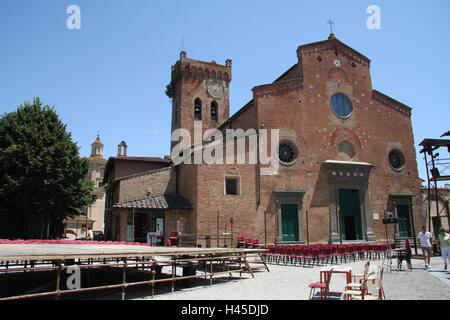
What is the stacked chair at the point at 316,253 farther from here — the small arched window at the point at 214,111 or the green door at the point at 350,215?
the small arched window at the point at 214,111

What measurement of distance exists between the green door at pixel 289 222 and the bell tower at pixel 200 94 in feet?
52.8

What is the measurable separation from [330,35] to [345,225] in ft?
52.4

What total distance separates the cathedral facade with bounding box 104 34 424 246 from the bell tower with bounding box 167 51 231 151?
7458mm

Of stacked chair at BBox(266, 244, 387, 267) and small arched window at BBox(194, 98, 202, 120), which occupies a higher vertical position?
small arched window at BBox(194, 98, 202, 120)

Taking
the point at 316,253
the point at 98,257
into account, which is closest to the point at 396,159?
the point at 316,253

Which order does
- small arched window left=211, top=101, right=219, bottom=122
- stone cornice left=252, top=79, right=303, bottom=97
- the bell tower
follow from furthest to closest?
small arched window left=211, top=101, right=219, bottom=122, the bell tower, stone cornice left=252, top=79, right=303, bottom=97

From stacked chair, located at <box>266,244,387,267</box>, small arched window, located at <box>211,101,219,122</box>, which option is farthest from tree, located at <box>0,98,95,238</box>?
small arched window, located at <box>211,101,219,122</box>

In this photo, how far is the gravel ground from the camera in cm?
917

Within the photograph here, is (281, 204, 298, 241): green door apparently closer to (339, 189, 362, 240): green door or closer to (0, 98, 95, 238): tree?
(339, 189, 362, 240): green door

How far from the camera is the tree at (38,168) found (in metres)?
21.9

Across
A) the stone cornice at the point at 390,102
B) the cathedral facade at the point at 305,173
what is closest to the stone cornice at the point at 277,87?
the cathedral facade at the point at 305,173

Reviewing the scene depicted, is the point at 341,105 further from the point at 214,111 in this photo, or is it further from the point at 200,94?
the point at 200,94

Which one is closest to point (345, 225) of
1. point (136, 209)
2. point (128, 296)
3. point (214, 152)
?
point (214, 152)
